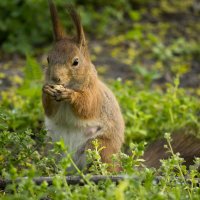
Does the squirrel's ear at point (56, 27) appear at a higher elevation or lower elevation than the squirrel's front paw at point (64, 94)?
higher

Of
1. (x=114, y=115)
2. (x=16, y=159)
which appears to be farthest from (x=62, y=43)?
(x=16, y=159)

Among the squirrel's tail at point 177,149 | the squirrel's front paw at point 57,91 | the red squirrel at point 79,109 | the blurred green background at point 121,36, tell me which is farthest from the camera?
the blurred green background at point 121,36

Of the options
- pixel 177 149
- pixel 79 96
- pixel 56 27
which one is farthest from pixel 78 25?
pixel 177 149

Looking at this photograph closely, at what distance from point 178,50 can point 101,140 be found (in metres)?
3.10

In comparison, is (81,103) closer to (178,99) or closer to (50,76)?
(50,76)

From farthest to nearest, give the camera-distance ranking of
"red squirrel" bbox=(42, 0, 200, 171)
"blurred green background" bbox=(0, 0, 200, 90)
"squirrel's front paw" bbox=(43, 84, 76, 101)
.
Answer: "blurred green background" bbox=(0, 0, 200, 90), "red squirrel" bbox=(42, 0, 200, 171), "squirrel's front paw" bbox=(43, 84, 76, 101)

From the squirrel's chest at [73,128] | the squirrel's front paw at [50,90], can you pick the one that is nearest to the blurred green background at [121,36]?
the squirrel's chest at [73,128]

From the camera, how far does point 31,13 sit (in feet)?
23.8

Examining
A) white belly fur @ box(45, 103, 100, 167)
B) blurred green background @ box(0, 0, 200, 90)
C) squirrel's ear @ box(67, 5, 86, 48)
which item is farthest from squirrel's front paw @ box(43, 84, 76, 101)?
blurred green background @ box(0, 0, 200, 90)

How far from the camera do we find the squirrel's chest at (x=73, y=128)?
4.29 m

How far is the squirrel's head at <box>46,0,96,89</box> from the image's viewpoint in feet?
13.5

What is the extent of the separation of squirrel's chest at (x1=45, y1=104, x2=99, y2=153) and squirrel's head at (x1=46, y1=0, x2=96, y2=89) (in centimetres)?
20

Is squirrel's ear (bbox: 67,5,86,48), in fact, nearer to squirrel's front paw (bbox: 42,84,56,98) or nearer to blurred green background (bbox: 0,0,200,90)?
squirrel's front paw (bbox: 42,84,56,98)

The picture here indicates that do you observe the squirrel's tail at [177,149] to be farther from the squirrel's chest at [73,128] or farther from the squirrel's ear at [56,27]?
the squirrel's ear at [56,27]
